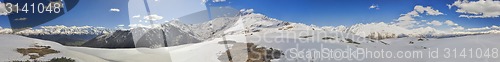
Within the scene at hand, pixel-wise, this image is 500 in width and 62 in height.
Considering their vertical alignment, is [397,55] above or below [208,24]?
below

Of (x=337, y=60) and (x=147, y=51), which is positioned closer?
(x=337, y=60)

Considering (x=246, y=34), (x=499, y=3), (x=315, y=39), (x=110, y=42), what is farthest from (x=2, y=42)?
(x=499, y=3)

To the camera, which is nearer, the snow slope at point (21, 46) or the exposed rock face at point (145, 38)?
the snow slope at point (21, 46)

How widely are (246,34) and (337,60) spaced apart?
180 inches

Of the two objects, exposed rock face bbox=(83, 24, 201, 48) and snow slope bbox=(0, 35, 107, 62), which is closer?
snow slope bbox=(0, 35, 107, 62)

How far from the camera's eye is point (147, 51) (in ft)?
71.3

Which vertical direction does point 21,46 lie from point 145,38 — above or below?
below

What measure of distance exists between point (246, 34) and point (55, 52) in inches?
308

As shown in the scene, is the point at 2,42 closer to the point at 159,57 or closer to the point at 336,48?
the point at 159,57

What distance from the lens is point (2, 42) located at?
73.1 ft

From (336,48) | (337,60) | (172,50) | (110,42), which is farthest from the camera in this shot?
(110,42)

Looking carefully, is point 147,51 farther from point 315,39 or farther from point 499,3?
point 499,3

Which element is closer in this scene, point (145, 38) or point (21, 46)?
point (21, 46)

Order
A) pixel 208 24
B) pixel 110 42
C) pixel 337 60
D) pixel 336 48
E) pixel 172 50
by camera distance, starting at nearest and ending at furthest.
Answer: pixel 337 60 → pixel 336 48 → pixel 172 50 → pixel 208 24 → pixel 110 42
